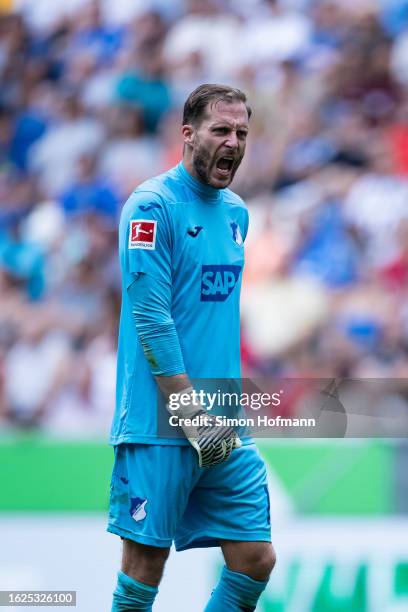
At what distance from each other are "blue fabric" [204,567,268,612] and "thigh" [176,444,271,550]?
5.0 inches

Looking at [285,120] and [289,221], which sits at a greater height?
[285,120]

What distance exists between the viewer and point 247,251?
777 cm

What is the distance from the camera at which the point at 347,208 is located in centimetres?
773

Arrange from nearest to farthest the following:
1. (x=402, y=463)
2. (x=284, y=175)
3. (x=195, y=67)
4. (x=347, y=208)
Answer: (x=402, y=463)
(x=347, y=208)
(x=284, y=175)
(x=195, y=67)

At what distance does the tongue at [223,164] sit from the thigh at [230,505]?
93cm

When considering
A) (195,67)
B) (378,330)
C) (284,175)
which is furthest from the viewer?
(195,67)

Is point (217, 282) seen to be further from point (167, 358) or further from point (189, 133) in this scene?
point (189, 133)

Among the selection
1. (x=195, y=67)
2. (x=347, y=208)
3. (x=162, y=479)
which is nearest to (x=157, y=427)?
(x=162, y=479)

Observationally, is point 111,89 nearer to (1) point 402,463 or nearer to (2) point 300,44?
(2) point 300,44

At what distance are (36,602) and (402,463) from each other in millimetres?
1806

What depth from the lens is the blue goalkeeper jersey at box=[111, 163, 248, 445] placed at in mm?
3682

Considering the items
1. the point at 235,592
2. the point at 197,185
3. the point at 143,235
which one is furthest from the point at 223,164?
the point at 235,592

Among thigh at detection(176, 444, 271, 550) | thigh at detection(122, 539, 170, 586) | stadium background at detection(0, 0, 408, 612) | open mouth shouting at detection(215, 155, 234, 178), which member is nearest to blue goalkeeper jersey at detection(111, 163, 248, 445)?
open mouth shouting at detection(215, 155, 234, 178)

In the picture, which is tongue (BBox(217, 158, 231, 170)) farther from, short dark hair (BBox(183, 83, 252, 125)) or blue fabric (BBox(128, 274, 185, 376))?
blue fabric (BBox(128, 274, 185, 376))
